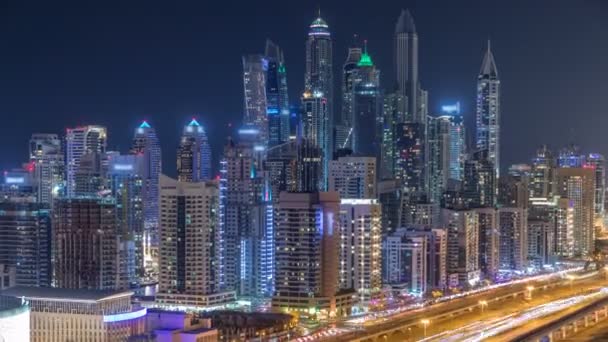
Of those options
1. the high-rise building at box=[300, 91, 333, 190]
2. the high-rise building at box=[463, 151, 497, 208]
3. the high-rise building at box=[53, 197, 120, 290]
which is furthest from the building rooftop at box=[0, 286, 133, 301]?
the high-rise building at box=[463, 151, 497, 208]

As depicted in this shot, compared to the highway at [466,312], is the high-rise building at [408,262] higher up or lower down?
higher up

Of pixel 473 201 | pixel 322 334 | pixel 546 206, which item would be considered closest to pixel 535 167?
pixel 546 206

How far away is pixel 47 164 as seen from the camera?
2655 centimetres

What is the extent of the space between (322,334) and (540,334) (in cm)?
335

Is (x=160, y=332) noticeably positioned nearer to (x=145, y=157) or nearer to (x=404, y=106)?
(x=145, y=157)

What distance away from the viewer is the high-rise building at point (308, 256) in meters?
19.6

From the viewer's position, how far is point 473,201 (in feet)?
100

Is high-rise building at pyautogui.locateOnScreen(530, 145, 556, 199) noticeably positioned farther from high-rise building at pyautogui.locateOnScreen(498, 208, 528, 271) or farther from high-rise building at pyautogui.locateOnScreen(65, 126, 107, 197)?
high-rise building at pyautogui.locateOnScreen(65, 126, 107, 197)

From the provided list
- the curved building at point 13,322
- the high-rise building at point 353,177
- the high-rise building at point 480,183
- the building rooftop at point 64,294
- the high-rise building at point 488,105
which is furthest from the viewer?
the high-rise building at point 488,105

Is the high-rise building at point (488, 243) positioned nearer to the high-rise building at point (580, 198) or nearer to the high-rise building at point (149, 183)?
the high-rise building at point (580, 198)

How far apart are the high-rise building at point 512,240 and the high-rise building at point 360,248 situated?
7139mm

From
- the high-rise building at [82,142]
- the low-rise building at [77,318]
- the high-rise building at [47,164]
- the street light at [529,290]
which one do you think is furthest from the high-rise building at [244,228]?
the street light at [529,290]

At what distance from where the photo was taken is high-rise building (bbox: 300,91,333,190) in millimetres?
31406

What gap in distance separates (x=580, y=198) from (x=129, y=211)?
15253 millimetres
